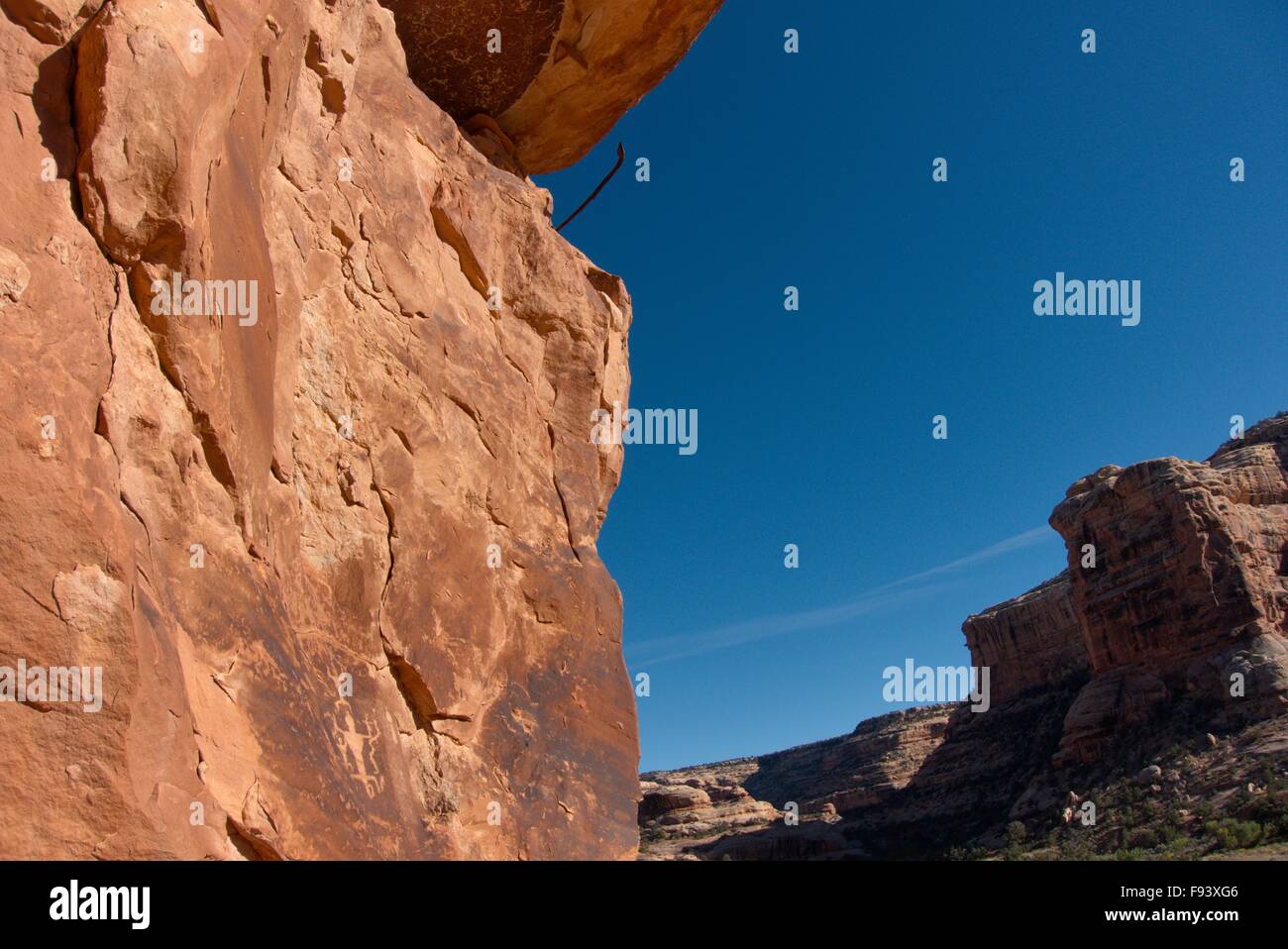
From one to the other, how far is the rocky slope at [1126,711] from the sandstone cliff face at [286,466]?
3221 centimetres

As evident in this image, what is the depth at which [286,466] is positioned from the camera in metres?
6.78

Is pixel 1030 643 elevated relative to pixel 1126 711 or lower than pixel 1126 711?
elevated

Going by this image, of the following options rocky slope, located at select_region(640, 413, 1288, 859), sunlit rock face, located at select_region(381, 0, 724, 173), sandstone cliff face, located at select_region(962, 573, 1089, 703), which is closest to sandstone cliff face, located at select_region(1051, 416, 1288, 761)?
rocky slope, located at select_region(640, 413, 1288, 859)

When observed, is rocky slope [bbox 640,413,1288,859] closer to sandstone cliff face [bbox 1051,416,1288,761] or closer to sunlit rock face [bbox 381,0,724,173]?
sandstone cliff face [bbox 1051,416,1288,761]

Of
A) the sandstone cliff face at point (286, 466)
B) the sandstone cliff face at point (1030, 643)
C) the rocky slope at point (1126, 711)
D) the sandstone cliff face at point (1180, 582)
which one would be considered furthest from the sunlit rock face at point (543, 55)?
the sandstone cliff face at point (1030, 643)

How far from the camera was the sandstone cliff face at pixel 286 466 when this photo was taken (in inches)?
164

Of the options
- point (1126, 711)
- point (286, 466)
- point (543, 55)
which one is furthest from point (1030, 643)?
point (286, 466)

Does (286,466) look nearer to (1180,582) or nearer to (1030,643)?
(1180,582)

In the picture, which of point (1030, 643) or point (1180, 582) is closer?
point (1180, 582)

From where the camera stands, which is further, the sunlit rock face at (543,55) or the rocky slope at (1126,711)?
the rocky slope at (1126,711)

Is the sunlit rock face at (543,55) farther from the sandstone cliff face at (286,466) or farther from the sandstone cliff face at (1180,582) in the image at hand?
the sandstone cliff face at (1180,582)

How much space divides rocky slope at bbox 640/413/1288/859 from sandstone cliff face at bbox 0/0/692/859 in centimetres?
3221

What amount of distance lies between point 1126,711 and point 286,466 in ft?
177

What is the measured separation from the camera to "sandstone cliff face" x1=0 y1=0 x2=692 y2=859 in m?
4.17
